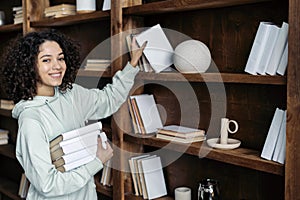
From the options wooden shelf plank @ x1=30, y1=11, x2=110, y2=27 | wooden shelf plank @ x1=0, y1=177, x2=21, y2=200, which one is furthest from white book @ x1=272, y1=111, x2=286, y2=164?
wooden shelf plank @ x1=0, y1=177, x2=21, y2=200

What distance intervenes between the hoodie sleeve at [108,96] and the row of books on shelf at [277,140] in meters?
0.78

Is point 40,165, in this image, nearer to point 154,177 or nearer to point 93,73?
point 154,177

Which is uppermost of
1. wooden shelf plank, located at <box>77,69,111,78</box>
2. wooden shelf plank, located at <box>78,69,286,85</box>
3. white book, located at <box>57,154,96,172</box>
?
wooden shelf plank, located at <box>78,69,286,85</box>

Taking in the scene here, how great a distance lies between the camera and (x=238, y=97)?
1979mm

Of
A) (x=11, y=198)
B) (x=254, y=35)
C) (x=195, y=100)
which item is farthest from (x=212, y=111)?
(x=11, y=198)

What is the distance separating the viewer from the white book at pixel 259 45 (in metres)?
1.67

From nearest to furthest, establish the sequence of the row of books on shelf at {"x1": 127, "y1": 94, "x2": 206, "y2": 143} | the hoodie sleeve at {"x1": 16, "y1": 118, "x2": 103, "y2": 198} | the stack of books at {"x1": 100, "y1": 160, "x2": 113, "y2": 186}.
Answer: the hoodie sleeve at {"x1": 16, "y1": 118, "x2": 103, "y2": 198}, the row of books on shelf at {"x1": 127, "y1": 94, "x2": 206, "y2": 143}, the stack of books at {"x1": 100, "y1": 160, "x2": 113, "y2": 186}

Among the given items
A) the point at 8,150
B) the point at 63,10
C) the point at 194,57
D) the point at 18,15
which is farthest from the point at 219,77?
the point at 8,150

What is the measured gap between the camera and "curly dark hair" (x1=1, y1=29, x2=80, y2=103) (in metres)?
1.97

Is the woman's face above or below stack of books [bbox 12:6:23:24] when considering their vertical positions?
below

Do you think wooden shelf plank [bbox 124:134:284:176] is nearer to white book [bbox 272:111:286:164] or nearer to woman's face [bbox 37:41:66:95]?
white book [bbox 272:111:286:164]

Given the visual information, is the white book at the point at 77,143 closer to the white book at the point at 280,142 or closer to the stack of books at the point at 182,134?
the stack of books at the point at 182,134

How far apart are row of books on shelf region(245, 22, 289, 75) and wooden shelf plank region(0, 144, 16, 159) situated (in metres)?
2.23

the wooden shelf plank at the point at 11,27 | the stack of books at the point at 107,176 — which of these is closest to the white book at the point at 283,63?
the stack of books at the point at 107,176
